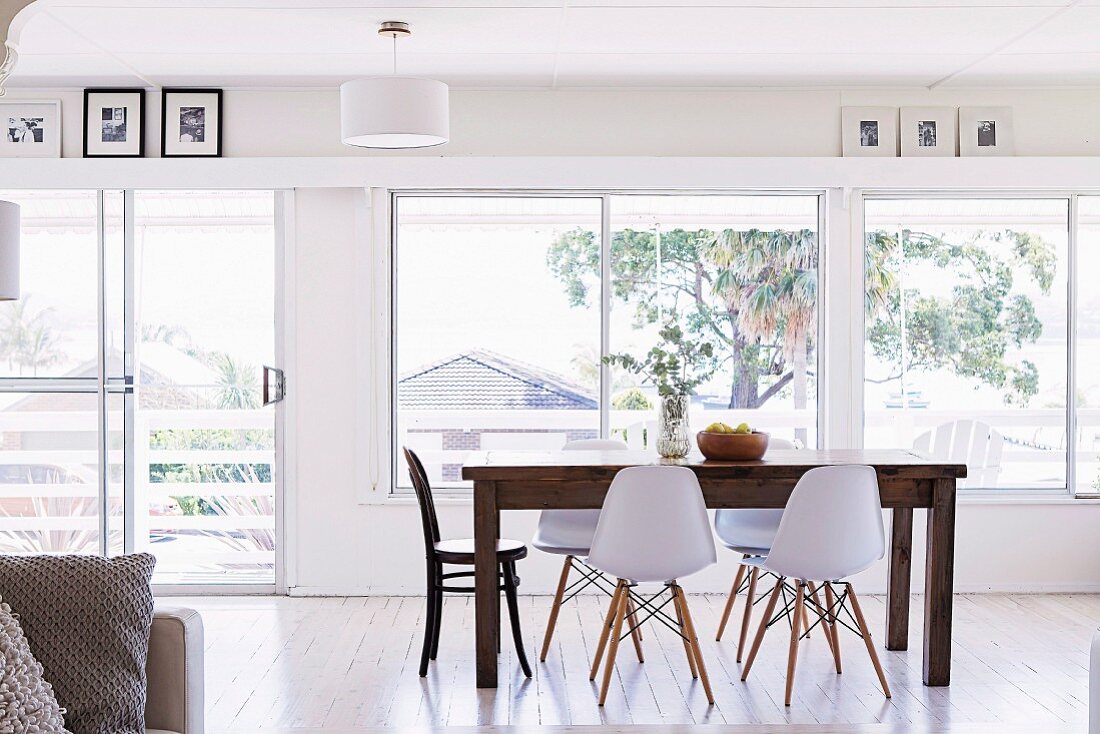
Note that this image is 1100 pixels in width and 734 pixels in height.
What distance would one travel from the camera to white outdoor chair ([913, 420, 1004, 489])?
582 centimetres

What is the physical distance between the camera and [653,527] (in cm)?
392

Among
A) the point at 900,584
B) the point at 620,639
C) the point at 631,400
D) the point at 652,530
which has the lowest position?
the point at 620,639

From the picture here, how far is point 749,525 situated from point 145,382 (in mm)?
3097

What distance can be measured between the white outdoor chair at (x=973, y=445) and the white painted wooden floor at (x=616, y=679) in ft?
2.40

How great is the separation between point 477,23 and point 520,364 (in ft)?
6.21

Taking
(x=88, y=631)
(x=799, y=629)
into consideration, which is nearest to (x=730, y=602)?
(x=799, y=629)

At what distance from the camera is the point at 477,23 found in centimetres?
447

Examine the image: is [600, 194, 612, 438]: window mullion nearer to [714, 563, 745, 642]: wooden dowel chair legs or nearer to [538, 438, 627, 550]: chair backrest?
[538, 438, 627, 550]: chair backrest

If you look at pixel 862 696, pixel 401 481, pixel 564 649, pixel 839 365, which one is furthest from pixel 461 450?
pixel 862 696

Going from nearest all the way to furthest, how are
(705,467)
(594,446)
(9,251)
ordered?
(9,251), (705,467), (594,446)

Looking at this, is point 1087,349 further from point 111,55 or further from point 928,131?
point 111,55

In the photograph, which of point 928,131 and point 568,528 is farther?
point 928,131

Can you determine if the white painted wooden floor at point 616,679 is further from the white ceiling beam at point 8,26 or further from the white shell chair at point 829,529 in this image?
the white ceiling beam at point 8,26

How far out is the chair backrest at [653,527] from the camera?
3.88 meters
